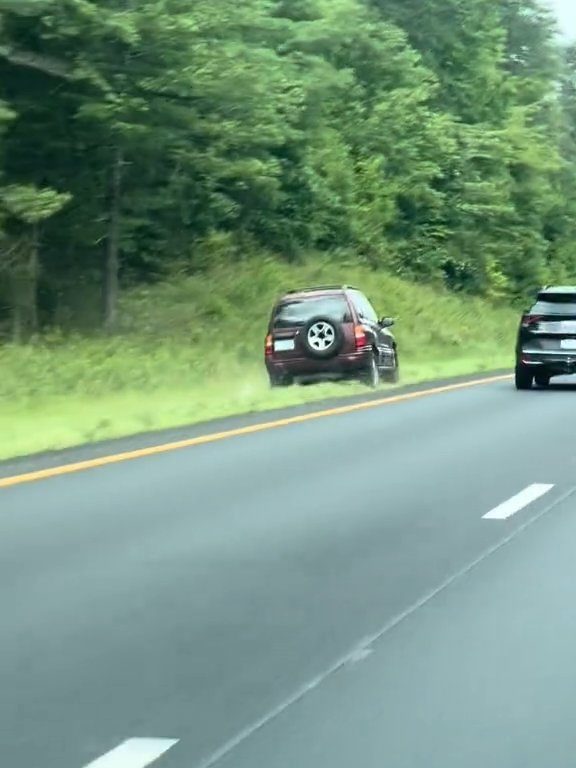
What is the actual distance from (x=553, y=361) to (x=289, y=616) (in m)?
20.5

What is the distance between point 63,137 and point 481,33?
92.9 feet

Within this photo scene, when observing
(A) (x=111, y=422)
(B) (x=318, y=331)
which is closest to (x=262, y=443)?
(A) (x=111, y=422)

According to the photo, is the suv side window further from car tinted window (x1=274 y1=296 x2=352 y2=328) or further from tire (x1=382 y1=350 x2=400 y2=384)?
tire (x1=382 y1=350 x2=400 y2=384)

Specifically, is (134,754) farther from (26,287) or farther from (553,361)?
(26,287)

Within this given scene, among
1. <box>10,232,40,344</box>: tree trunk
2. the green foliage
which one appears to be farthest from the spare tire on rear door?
<box>10,232,40,344</box>: tree trunk

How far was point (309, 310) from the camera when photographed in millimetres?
28844

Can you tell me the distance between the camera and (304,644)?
8.27 metres

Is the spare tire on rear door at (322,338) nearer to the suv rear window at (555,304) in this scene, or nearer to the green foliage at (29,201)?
the suv rear window at (555,304)

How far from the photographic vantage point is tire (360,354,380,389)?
93.9 ft

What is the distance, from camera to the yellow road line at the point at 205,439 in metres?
15.2

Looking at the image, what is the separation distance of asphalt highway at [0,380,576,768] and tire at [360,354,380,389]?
474 inches

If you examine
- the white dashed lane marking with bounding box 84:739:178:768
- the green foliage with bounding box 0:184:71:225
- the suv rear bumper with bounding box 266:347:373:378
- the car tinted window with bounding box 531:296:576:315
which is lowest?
the suv rear bumper with bounding box 266:347:373:378

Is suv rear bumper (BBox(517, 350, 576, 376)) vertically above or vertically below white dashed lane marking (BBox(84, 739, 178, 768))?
below

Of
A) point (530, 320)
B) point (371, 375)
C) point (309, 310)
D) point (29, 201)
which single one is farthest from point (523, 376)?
point (29, 201)
